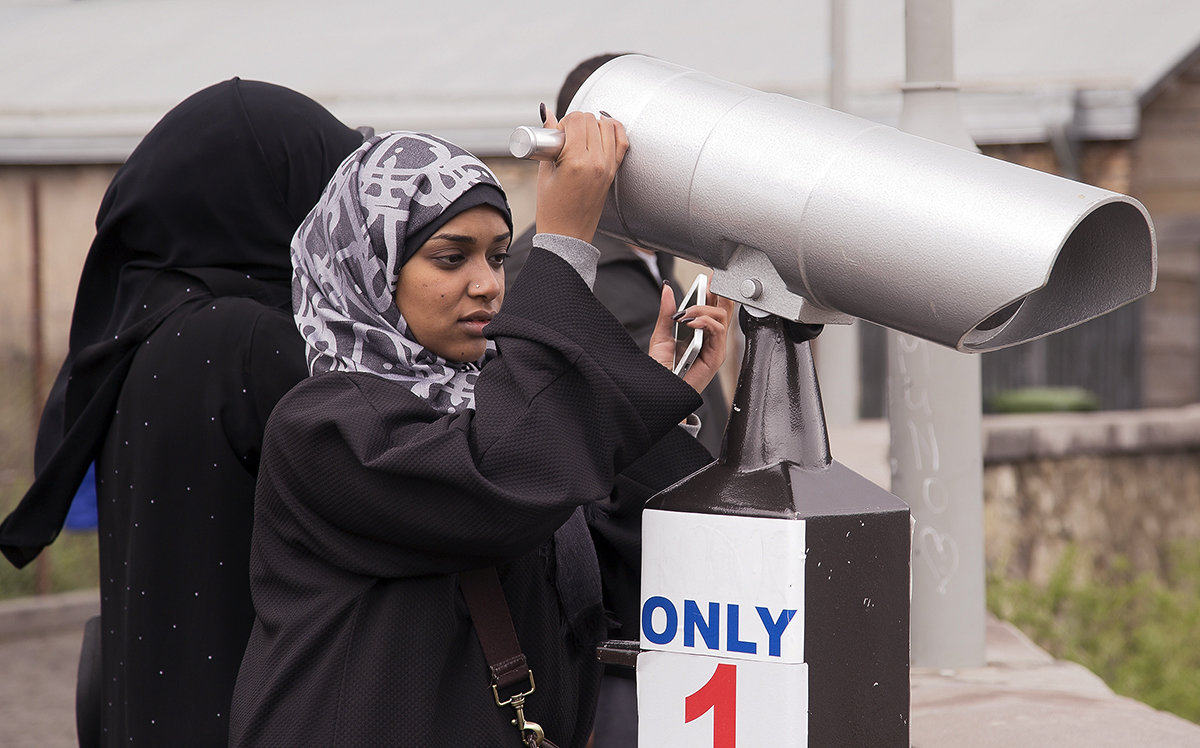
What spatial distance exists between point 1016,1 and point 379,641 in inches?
468

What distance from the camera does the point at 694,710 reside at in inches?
60.7

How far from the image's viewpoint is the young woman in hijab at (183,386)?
1998mm

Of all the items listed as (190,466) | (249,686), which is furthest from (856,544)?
(190,466)

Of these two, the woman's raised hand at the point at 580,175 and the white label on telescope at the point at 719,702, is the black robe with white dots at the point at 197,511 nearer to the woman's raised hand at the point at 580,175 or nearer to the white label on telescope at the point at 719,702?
the woman's raised hand at the point at 580,175

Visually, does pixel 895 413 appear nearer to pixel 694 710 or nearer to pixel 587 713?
pixel 587 713

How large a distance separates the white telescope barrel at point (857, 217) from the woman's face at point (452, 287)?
0.61ft

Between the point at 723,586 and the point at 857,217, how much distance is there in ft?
1.39

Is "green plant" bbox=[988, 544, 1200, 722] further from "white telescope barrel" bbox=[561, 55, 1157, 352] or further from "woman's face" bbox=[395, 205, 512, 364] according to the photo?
"woman's face" bbox=[395, 205, 512, 364]

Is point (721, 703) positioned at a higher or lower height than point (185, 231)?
lower

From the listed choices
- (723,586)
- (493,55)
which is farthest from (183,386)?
(493,55)

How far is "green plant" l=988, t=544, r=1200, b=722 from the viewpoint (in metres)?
5.34

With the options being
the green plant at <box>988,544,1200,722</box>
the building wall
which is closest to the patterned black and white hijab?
the green plant at <box>988,544,1200,722</box>

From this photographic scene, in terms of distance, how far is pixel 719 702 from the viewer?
1524mm

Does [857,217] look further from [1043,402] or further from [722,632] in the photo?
[1043,402]
